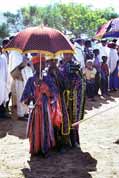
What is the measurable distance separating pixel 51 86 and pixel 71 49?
0.63 meters

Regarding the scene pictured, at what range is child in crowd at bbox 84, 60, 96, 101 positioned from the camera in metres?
14.2

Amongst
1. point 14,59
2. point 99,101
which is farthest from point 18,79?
point 99,101

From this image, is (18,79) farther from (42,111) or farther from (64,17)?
(64,17)

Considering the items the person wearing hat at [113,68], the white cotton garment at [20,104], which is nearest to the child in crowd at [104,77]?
the person wearing hat at [113,68]

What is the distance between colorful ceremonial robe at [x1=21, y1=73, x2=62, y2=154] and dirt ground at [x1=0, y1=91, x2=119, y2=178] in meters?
0.33

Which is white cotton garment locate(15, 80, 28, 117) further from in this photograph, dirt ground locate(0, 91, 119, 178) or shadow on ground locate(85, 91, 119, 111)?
shadow on ground locate(85, 91, 119, 111)

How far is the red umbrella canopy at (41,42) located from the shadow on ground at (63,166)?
1.62m

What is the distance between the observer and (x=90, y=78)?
14.4 meters

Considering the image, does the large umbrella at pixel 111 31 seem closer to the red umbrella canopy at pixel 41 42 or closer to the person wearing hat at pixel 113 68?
the red umbrella canopy at pixel 41 42

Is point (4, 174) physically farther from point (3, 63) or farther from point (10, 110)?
point (10, 110)

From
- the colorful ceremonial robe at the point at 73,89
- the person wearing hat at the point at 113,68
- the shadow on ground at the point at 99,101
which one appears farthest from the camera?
the person wearing hat at the point at 113,68

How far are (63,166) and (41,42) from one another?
6.01 feet

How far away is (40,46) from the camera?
7.23 meters

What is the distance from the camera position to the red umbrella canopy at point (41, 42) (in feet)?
23.6
